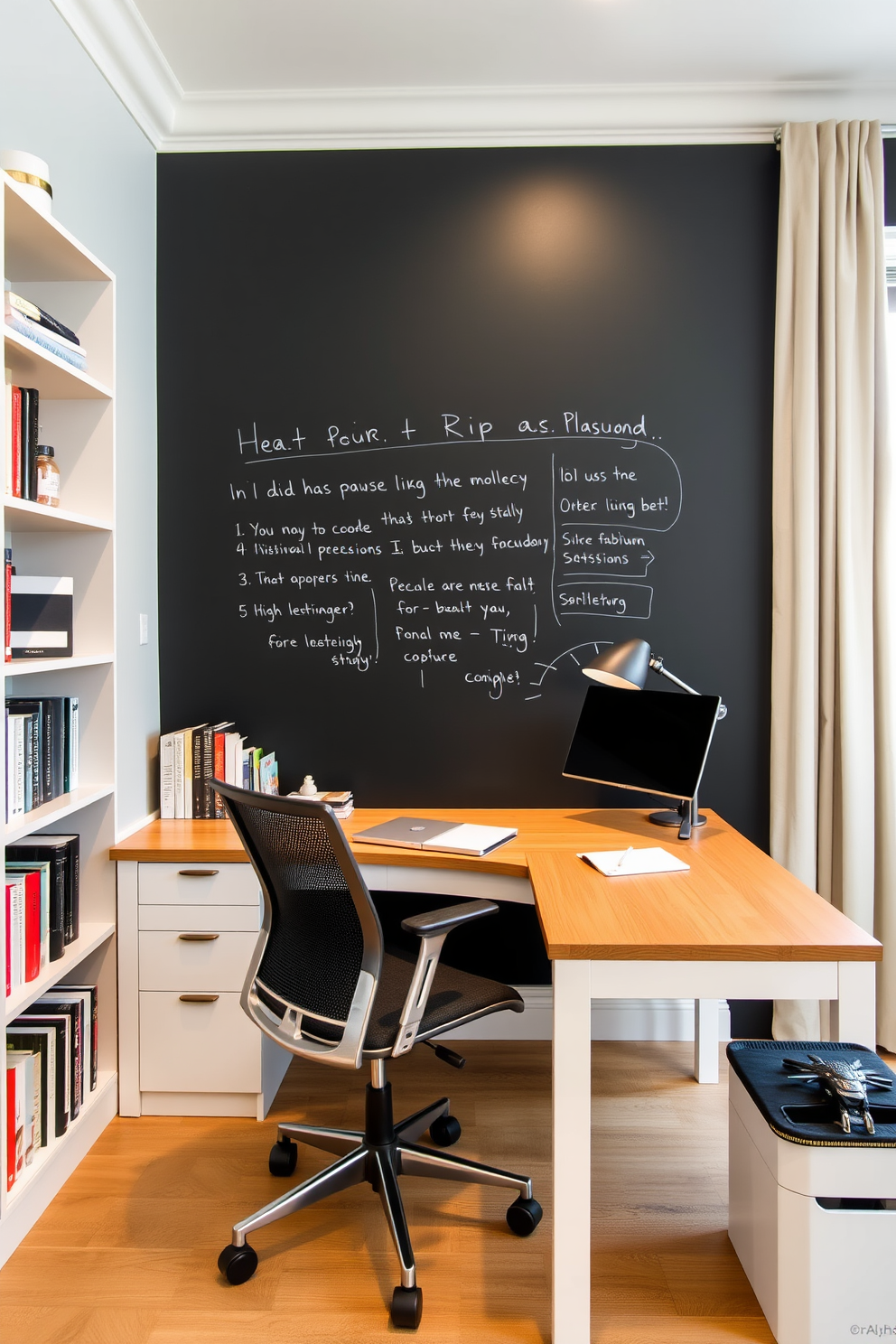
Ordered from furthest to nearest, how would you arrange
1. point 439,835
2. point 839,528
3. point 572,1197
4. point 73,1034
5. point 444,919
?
point 839,528 < point 439,835 < point 73,1034 < point 444,919 < point 572,1197

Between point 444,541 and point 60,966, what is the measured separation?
1623mm

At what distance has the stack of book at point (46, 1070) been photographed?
185 cm

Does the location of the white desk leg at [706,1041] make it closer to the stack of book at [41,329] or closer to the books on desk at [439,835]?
the books on desk at [439,835]

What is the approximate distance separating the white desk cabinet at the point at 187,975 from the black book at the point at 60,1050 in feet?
0.85

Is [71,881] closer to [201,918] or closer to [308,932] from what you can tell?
[201,918]

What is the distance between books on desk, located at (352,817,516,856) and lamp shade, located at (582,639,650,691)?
495 millimetres

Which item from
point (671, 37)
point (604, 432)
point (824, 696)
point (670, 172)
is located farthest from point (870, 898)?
point (671, 37)

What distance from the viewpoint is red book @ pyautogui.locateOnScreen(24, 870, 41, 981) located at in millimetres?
1909

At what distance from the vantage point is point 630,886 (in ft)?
6.36

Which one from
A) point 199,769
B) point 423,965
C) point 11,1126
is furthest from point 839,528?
point 11,1126

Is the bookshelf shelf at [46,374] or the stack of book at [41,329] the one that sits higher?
the stack of book at [41,329]

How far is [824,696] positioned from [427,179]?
2047 millimetres

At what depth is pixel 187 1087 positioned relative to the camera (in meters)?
2.33

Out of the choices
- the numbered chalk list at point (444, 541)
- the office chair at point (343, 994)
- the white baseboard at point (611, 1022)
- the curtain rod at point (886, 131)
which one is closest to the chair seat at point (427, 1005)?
the office chair at point (343, 994)
